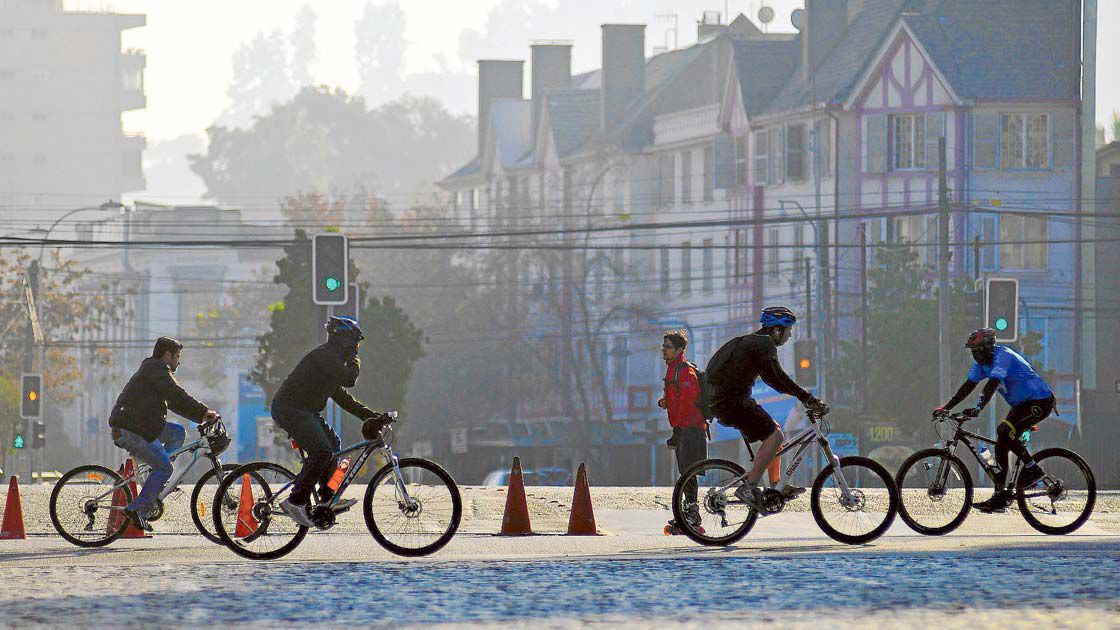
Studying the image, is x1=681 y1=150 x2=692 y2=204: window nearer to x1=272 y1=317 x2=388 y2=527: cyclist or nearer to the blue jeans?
the blue jeans

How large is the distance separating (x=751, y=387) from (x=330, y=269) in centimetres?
1202

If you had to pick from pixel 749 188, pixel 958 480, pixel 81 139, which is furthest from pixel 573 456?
pixel 81 139

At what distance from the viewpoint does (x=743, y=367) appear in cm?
1484

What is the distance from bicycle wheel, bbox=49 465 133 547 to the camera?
16.1m

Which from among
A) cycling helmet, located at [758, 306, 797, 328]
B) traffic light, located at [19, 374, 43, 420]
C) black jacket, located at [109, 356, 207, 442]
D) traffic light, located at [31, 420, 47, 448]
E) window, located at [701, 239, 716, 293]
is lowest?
traffic light, located at [31, 420, 47, 448]

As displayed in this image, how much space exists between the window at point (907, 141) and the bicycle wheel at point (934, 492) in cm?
4427

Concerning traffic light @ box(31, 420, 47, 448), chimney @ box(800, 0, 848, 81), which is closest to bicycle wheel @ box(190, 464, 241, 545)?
traffic light @ box(31, 420, 47, 448)

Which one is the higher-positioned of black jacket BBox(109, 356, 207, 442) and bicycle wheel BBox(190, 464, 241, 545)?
black jacket BBox(109, 356, 207, 442)

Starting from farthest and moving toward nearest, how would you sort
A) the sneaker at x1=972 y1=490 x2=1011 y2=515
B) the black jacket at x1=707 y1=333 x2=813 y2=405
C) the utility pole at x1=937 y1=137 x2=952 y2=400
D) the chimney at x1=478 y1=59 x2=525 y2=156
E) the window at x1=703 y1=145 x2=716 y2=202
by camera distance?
1. the chimney at x1=478 y1=59 x2=525 y2=156
2. the window at x1=703 y1=145 x2=716 y2=202
3. the utility pole at x1=937 y1=137 x2=952 y2=400
4. the sneaker at x1=972 y1=490 x2=1011 y2=515
5. the black jacket at x1=707 y1=333 x2=813 y2=405

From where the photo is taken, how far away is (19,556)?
49.9ft

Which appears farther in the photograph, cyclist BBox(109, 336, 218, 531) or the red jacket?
the red jacket

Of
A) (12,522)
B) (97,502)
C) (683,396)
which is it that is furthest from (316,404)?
(12,522)

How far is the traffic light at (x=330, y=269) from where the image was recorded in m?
25.9

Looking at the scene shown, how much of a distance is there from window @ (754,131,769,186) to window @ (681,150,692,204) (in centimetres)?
556
